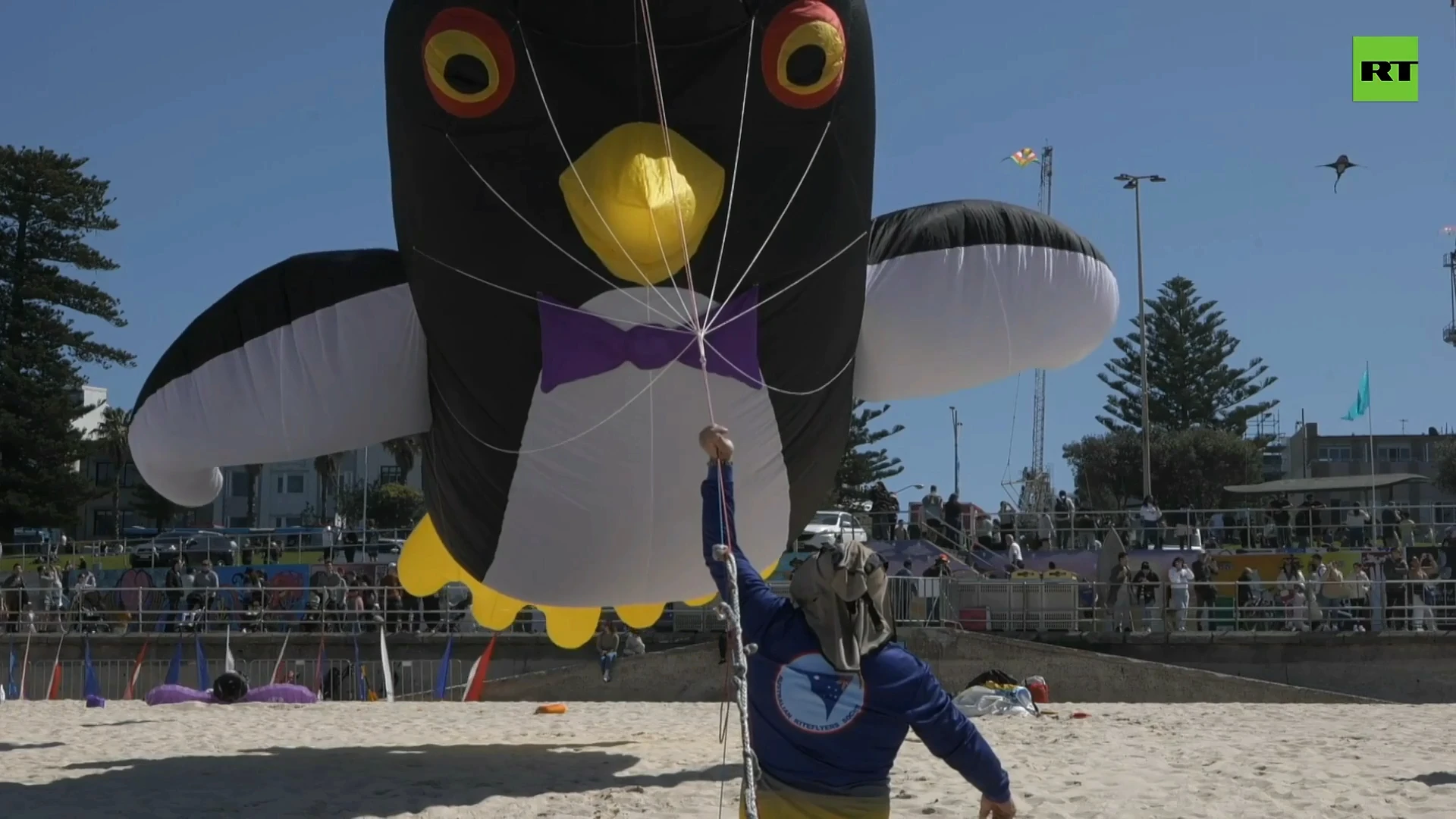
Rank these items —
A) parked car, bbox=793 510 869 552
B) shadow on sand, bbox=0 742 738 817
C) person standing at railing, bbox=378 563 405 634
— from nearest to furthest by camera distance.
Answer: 1. shadow on sand, bbox=0 742 738 817
2. person standing at railing, bbox=378 563 405 634
3. parked car, bbox=793 510 869 552

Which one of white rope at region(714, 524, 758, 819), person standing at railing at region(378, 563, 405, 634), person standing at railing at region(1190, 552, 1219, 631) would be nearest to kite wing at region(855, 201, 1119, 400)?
white rope at region(714, 524, 758, 819)

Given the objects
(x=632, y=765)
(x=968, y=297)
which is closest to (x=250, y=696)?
(x=632, y=765)

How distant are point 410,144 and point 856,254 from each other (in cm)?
213

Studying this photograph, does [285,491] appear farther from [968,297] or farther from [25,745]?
[968,297]

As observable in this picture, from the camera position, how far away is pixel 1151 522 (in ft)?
80.8

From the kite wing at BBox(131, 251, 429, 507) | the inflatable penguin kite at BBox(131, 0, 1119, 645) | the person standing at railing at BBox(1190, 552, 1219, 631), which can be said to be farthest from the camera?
the person standing at railing at BBox(1190, 552, 1219, 631)

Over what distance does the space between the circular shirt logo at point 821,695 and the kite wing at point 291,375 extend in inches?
153

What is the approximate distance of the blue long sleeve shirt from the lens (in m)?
3.91

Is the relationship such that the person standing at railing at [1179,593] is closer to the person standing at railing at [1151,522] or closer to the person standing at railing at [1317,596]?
the person standing at railing at [1317,596]

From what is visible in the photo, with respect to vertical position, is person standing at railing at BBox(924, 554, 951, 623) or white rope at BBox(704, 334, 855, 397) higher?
white rope at BBox(704, 334, 855, 397)

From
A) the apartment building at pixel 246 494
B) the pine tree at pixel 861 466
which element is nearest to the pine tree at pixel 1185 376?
the pine tree at pixel 861 466

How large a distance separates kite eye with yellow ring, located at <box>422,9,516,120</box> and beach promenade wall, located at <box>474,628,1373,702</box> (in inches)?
434

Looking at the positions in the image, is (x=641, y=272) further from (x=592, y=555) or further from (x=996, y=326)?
(x=996, y=326)

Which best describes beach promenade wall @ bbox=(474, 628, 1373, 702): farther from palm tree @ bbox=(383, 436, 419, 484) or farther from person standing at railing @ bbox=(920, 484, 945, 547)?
palm tree @ bbox=(383, 436, 419, 484)
